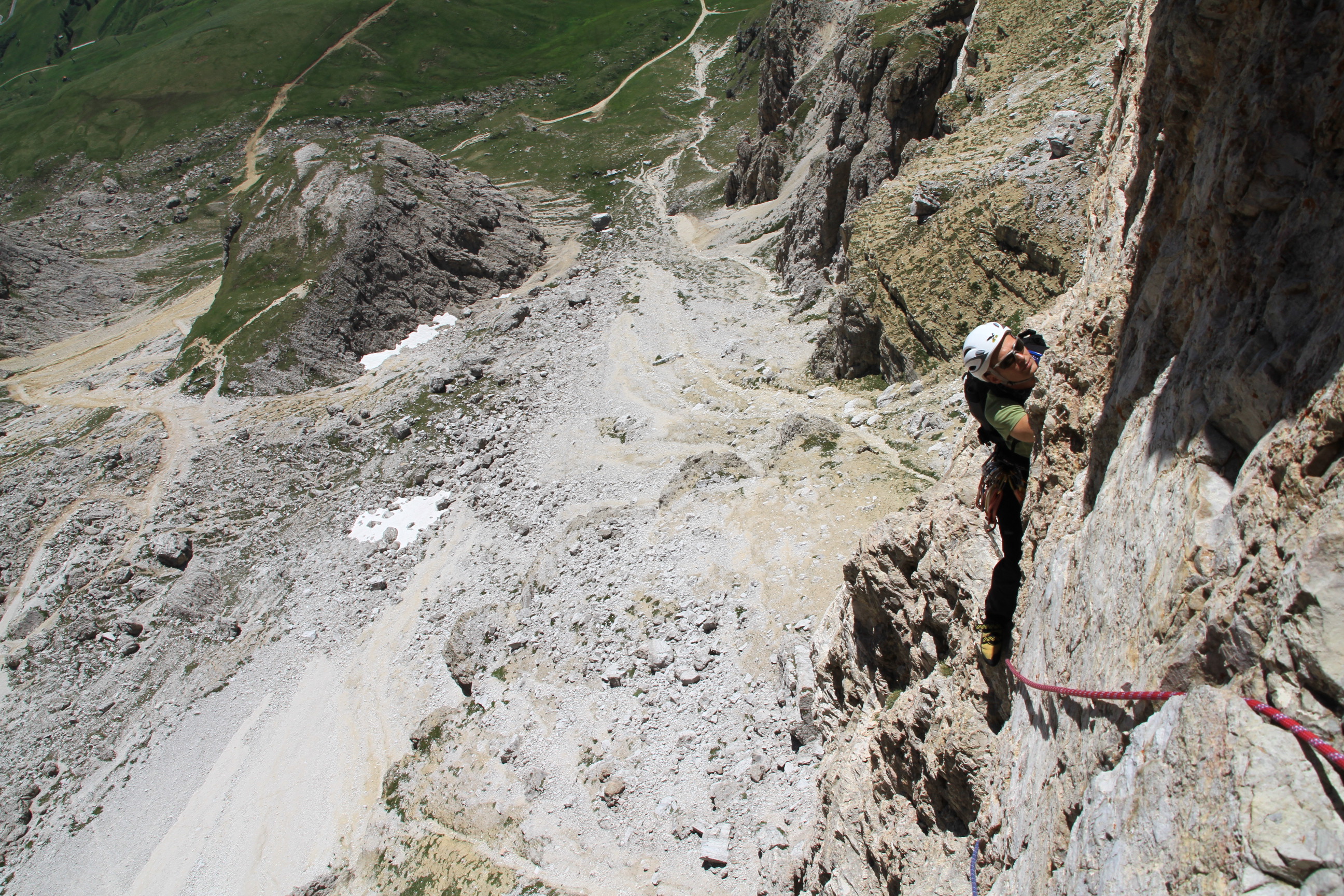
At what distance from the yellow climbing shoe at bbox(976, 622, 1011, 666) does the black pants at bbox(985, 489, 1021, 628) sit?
6 cm

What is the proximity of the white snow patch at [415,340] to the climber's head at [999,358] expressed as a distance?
52243mm

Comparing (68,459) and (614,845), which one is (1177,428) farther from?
(68,459)

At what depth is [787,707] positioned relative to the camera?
18031 mm

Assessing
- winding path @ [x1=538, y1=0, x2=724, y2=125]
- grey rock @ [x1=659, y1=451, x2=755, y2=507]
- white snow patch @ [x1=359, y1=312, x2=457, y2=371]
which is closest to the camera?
grey rock @ [x1=659, y1=451, x2=755, y2=507]

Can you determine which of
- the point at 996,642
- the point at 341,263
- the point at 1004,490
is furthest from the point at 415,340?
the point at 996,642

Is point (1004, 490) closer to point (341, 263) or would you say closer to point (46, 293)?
point (341, 263)

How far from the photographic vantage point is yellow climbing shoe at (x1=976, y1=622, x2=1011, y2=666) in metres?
8.67

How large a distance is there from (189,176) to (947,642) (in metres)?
135

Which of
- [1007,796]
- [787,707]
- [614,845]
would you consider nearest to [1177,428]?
[1007,796]

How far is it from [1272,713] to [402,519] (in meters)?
39.0

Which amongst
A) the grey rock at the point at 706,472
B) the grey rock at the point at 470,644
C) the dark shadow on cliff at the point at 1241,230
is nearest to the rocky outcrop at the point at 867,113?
the grey rock at the point at 706,472

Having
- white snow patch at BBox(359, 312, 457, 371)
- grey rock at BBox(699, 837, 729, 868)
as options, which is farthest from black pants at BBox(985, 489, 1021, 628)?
white snow patch at BBox(359, 312, 457, 371)

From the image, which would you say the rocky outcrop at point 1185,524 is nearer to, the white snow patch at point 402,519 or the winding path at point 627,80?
the white snow patch at point 402,519

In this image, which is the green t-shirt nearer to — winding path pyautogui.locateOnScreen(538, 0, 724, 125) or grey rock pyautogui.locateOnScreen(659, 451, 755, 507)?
grey rock pyautogui.locateOnScreen(659, 451, 755, 507)
